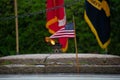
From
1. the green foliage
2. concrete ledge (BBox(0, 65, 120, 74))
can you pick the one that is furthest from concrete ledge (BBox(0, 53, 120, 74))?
the green foliage

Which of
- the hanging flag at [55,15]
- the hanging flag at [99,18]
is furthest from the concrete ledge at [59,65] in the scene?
the hanging flag at [55,15]

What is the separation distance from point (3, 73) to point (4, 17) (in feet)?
49.8

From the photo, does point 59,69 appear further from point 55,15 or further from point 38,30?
point 38,30

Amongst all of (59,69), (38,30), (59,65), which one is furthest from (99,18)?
Answer: (38,30)

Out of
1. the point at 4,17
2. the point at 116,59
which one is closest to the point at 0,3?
the point at 4,17

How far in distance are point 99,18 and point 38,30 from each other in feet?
34.8

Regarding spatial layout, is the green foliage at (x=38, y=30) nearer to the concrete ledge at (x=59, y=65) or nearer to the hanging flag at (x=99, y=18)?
the hanging flag at (x=99, y=18)

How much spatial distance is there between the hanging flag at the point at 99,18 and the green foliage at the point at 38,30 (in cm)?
861

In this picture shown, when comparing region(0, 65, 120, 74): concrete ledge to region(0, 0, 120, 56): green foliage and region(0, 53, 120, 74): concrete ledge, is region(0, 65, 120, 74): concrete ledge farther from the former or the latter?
region(0, 0, 120, 56): green foliage

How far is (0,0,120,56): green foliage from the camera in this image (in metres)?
31.7

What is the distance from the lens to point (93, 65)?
17.8 metres

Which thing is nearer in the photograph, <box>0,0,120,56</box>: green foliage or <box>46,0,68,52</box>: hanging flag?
<box>46,0,68,52</box>: hanging flag

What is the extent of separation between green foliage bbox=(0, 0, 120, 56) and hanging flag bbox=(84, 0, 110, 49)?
861cm

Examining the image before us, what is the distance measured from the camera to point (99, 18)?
887 inches
